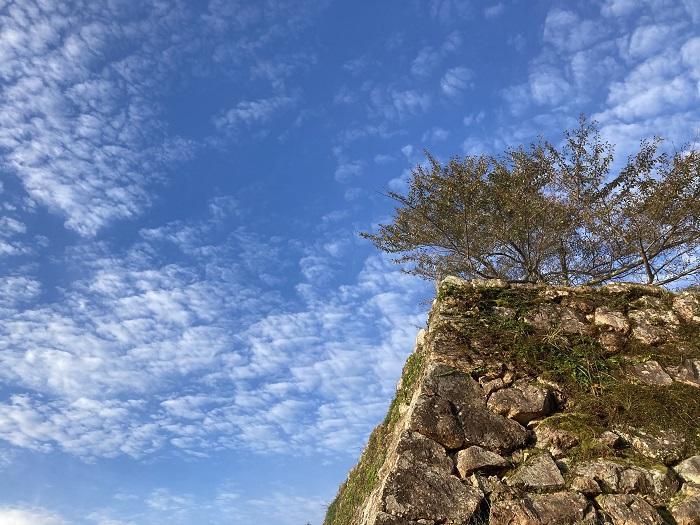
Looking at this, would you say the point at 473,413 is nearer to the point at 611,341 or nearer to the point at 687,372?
the point at 611,341

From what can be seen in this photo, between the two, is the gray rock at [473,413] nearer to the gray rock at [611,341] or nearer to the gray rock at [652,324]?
the gray rock at [611,341]

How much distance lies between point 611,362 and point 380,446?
4479 mm

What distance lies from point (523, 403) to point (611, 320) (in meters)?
2.48

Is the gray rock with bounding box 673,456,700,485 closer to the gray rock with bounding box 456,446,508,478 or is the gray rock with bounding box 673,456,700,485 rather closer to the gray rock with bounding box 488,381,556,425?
the gray rock with bounding box 488,381,556,425

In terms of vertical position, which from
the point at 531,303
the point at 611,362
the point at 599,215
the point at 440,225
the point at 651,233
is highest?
the point at 440,225

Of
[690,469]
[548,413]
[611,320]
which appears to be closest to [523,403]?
[548,413]

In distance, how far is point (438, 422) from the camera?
810 cm

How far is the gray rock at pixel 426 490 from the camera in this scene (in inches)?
279

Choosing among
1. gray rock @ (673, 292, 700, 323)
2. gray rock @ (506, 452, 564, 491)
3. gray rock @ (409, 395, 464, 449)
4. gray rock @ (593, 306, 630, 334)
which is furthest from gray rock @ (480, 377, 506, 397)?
gray rock @ (673, 292, 700, 323)

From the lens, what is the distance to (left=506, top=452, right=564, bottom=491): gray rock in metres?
7.31

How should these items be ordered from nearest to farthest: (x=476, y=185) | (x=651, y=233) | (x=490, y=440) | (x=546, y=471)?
(x=546, y=471), (x=490, y=440), (x=651, y=233), (x=476, y=185)

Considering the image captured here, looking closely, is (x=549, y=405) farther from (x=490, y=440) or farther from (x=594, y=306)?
(x=594, y=306)

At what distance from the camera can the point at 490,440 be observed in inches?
314

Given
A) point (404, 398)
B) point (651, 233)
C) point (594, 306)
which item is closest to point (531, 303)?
point (594, 306)
